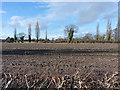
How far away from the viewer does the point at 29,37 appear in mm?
39406

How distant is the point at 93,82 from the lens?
271 cm

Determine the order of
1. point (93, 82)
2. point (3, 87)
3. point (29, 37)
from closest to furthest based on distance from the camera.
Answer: point (3, 87)
point (93, 82)
point (29, 37)

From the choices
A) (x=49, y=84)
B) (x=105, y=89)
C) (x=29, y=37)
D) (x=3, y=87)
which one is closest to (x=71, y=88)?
(x=49, y=84)

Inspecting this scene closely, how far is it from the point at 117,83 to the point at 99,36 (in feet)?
125

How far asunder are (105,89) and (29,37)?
38.1 meters

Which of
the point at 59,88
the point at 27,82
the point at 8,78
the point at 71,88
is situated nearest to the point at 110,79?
the point at 71,88

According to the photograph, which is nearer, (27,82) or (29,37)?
(27,82)

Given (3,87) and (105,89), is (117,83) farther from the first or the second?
(3,87)

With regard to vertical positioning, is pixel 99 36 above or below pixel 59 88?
above

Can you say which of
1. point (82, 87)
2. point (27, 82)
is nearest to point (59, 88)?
point (82, 87)

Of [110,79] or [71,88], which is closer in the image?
[71,88]

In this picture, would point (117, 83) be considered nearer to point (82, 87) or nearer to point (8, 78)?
point (82, 87)

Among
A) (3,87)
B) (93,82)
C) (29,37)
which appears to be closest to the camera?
(3,87)

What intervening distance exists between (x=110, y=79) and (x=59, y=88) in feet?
3.46
